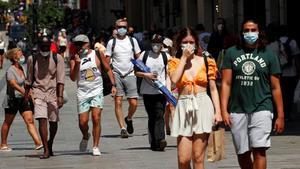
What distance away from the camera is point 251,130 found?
10.4 metres

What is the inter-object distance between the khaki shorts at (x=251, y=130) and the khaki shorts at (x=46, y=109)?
5.21m

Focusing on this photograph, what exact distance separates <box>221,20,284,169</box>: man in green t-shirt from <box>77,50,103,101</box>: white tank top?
4919mm

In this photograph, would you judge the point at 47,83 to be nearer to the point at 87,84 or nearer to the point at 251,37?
the point at 87,84

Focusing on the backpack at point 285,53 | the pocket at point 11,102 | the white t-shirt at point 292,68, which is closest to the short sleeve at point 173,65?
the pocket at point 11,102

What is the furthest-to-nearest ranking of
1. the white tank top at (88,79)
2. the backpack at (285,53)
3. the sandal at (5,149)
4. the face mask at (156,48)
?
the backpack at (285,53) → the sandal at (5,149) → the face mask at (156,48) → the white tank top at (88,79)

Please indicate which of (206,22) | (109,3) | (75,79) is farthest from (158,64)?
(109,3)

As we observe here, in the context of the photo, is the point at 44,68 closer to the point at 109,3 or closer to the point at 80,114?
the point at 80,114

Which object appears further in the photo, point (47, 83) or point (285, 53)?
point (285, 53)

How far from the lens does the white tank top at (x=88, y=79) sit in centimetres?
1512

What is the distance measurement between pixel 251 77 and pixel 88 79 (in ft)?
17.2

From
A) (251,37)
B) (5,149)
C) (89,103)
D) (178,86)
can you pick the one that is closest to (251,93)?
(251,37)

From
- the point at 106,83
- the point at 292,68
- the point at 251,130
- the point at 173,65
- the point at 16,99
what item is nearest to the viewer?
the point at 251,130

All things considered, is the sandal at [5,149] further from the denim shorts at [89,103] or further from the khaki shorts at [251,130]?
the khaki shorts at [251,130]

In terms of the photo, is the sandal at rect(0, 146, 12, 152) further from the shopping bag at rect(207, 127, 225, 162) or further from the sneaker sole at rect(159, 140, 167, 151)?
the shopping bag at rect(207, 127, 225, 162)
